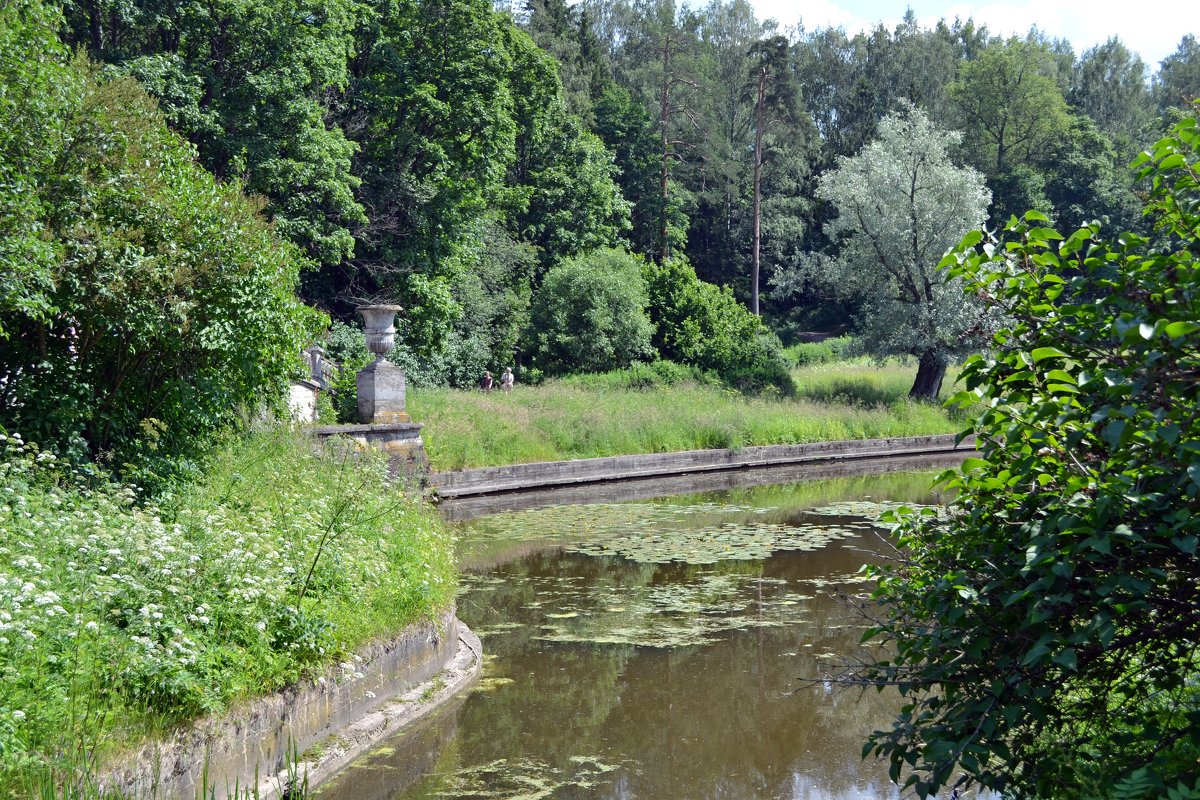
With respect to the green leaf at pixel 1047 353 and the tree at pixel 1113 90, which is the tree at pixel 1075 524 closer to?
the green leaf at pixel 1047 353

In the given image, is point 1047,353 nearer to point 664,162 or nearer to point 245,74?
point 245,74

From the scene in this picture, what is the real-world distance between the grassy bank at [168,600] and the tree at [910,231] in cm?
Answer: 2516

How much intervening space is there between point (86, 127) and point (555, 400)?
50.6 ft

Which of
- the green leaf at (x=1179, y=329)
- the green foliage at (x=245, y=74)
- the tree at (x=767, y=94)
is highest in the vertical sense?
the tree at (x=767, y=94)

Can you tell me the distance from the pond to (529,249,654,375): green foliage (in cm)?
1695

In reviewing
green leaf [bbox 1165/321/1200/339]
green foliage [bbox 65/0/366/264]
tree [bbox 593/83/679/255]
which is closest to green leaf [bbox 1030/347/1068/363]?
green leaf [bbox 1165/321/1200/339]

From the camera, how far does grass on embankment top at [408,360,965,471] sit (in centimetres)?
2036

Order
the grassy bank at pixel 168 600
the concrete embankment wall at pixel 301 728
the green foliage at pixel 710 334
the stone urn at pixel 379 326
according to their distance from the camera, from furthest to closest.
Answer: the green foliage at pixel 710 334 < the stone urn at pixel 379 326 < the concrete embankment wall at pixel 301 728 < the grassy bank at pixel 168 600

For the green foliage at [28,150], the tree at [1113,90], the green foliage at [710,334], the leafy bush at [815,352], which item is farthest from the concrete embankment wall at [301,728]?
the tree at [1113,90]

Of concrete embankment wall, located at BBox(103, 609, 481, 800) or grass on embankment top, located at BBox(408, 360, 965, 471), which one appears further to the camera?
grass on embankment top, located at BBox(408, 360, 965, 471)

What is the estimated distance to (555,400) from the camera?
936 inches

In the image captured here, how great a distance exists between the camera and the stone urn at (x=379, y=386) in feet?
58.2

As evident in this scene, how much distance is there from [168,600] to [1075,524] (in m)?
4.58

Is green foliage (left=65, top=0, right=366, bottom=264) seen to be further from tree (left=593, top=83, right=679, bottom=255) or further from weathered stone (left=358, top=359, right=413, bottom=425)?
tree (left=593, top=83, right=679, bottom=255)
